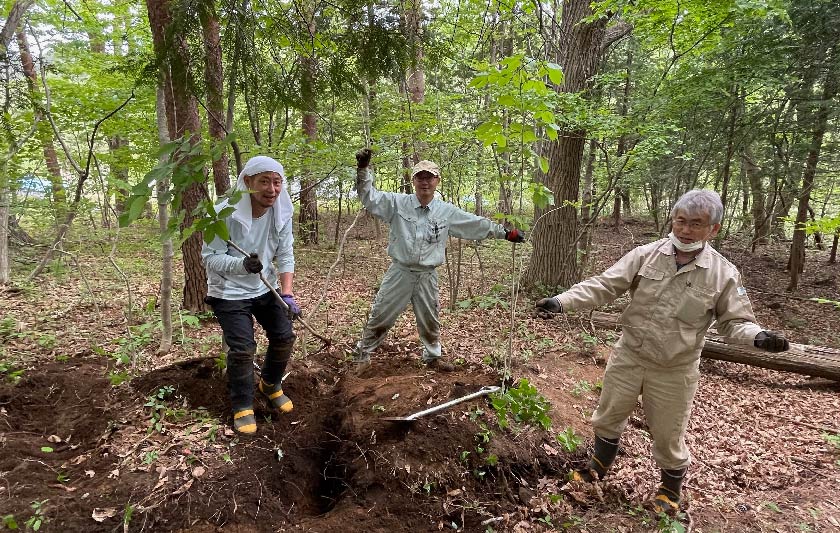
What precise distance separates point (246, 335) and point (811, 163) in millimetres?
10579

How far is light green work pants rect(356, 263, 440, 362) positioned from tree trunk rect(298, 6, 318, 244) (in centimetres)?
121

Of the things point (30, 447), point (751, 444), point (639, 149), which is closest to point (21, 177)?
point (30, 447)

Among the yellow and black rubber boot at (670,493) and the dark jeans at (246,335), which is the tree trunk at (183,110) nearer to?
the dark jeans at (246,335)

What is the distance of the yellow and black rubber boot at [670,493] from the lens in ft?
9.29

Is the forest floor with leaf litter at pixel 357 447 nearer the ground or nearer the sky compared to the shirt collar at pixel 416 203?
nearer the ground

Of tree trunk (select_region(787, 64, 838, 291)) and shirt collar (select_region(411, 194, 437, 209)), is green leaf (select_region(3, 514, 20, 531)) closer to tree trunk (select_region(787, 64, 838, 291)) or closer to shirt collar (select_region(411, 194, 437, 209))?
shirt collar (select_region(411, 194, 437, 209))

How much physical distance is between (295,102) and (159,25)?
234cm

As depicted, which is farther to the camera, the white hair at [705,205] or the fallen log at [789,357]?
the fallen log at [789,357]

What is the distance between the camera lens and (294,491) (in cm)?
287

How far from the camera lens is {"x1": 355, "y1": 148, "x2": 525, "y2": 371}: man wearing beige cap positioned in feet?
13.3

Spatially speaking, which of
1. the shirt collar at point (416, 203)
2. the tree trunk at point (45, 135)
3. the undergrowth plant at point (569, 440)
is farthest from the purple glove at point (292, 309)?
the tree trunk at point (45, 135)

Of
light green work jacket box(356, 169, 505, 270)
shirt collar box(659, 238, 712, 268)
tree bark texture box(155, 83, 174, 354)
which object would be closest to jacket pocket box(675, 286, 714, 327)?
shirt collar box(659, 238, 712, 268)

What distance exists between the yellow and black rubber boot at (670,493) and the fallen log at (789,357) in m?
2.29

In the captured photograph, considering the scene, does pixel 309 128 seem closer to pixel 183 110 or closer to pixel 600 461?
pixel 183 110
